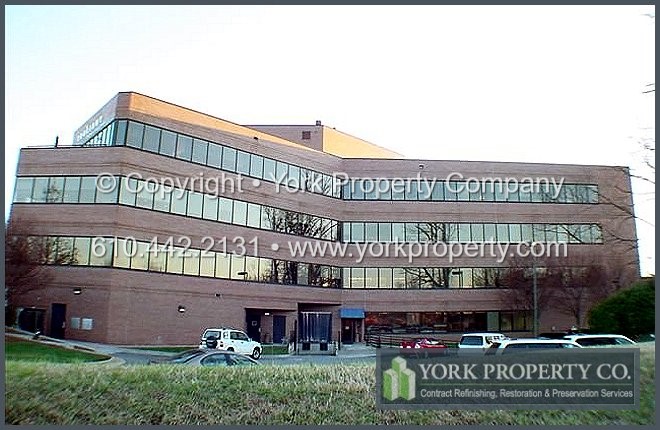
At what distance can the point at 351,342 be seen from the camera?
47031 mm

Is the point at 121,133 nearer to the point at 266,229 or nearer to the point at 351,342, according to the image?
the point at 266,229

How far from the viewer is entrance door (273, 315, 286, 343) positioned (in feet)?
138

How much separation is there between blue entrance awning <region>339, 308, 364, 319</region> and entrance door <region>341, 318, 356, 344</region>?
0.99m

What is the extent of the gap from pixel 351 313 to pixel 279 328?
658 centimetres

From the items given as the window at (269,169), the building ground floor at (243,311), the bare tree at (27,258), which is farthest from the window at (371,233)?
the bare tree at (27,258)

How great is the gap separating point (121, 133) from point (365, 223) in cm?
2000

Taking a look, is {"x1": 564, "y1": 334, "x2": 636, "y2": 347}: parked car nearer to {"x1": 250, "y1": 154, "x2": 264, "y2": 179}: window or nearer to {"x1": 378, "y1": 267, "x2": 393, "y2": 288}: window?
{"x1": 250, "y1": 154, "x2": 264, "y2": 179}: window

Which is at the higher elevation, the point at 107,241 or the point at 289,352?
the point at 107,241

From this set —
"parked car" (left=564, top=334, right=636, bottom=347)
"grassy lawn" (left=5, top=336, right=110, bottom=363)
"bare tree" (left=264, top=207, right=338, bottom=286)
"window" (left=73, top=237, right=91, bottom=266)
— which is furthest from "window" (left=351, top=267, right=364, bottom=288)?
"grassy lawn" (left=5, top=336, right=110, bottom=363)

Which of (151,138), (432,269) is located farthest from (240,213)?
(432,269)

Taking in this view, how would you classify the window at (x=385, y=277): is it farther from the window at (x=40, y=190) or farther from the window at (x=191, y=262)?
the window at (x=40, y=190)

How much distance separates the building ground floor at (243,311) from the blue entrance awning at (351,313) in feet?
0.25

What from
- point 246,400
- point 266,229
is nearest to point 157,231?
point 266,229

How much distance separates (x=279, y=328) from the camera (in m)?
42.3
